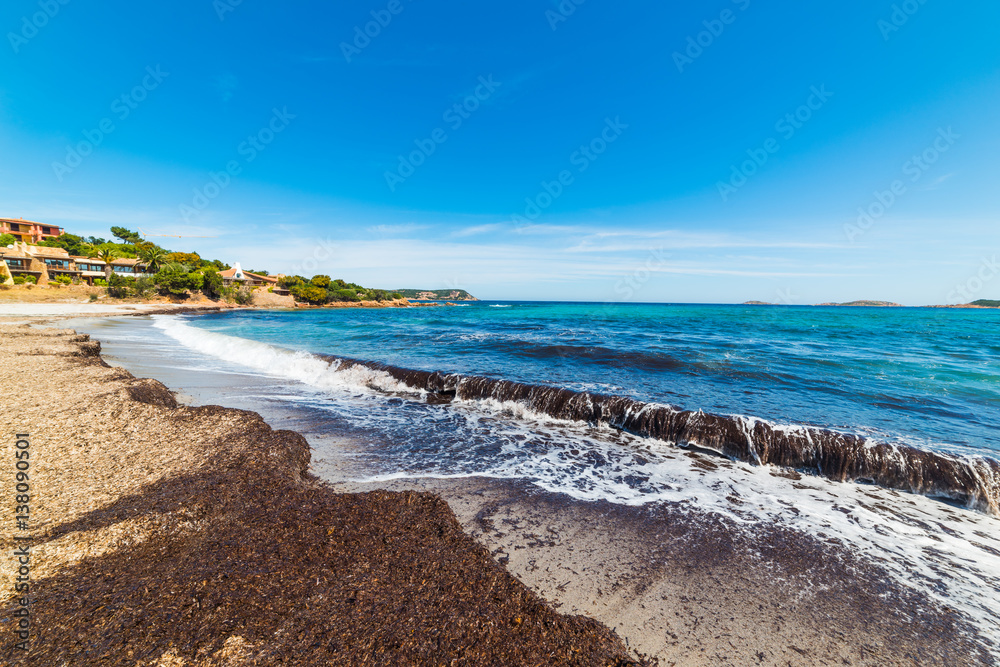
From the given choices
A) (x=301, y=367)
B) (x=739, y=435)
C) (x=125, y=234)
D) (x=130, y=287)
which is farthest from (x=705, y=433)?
(x=125, y=234)

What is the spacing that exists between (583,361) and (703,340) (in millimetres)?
12301

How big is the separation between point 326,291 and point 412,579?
330 ft

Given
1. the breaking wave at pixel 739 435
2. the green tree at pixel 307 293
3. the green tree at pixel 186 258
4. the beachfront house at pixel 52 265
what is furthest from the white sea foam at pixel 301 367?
the green tree at pixel 186 258

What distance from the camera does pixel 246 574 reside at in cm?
335

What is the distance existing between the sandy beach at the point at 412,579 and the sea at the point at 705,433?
26.3 inches

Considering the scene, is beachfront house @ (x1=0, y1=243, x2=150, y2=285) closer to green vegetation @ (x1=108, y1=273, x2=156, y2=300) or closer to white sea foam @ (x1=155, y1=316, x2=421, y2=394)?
green vegetation @ (x1=108, y1=273, x2=156, y2=300)

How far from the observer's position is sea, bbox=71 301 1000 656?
17.2 feet

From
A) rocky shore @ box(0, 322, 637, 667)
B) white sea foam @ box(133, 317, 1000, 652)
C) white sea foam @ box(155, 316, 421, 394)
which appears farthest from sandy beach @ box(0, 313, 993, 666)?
white sea foam @ box(155, 316, 421, 394)

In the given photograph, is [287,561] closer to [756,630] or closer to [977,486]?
[756,630]

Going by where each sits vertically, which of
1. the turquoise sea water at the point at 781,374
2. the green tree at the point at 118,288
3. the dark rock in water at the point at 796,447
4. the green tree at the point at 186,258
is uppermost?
the green tree at the point at 186,258

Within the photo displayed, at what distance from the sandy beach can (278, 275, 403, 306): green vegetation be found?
90.2m

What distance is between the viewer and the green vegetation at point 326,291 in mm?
86375

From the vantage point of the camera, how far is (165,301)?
62.9 m

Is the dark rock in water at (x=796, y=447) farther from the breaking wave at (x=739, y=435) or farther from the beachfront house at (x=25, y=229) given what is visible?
the beachfront house at (x=25, y=229)
